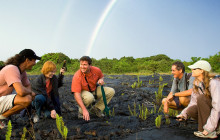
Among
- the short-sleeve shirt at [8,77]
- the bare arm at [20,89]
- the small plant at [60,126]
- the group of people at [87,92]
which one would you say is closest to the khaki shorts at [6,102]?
the group of people at [87,92]

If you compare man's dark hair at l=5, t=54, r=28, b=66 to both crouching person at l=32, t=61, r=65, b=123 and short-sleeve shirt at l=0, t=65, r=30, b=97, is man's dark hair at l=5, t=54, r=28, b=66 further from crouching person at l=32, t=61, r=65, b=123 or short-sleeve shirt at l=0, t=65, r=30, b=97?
crouching person at l=32, t=61, r=65, b=123

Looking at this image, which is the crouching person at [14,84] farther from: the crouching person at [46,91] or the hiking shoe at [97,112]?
the hiking shoe at [97,112]

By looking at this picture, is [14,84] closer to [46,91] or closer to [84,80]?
[46,91]

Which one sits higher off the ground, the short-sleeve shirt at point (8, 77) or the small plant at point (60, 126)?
the short-sleeve shirt at point (8, 77)

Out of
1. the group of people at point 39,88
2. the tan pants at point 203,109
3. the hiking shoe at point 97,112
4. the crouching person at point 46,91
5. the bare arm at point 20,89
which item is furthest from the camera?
the hiking shoe at point 97,112

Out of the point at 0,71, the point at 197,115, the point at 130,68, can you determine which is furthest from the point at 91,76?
the point at 130,68

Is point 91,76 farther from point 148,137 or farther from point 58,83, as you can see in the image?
point 148,137

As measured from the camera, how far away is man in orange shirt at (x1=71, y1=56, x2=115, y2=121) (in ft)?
12.9

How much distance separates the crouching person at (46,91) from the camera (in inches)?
148

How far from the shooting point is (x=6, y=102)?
3340mm

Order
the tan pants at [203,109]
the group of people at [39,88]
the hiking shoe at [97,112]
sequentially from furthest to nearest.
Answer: the hiking shoe at [97,112] → the group of people at [39,88] → the tan pants at [203,109]

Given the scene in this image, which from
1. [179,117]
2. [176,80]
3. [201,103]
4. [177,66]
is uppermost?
[177,66]

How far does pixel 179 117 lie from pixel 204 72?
0.92m

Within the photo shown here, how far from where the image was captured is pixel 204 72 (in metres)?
2.81
